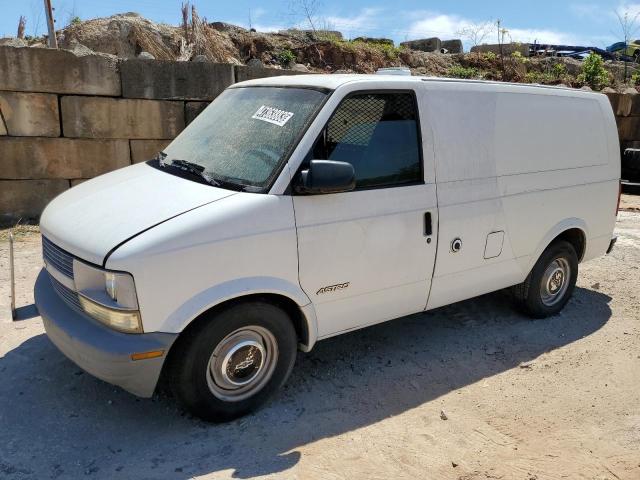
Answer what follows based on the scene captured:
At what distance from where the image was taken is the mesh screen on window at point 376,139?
12.0ft

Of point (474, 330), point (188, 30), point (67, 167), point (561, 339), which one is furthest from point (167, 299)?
point (188, 30)

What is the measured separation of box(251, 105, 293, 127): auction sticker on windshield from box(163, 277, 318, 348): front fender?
1.03 metres

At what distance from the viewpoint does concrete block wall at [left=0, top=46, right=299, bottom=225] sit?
7375 millimetres

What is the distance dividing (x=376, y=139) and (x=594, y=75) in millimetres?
14353

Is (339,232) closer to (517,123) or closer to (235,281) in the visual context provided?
(235,281)

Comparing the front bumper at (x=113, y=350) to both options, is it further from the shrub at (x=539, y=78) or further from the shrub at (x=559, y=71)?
the shrub at (x=559, y=71)

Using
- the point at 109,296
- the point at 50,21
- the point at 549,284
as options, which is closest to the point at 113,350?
the point at 109,296

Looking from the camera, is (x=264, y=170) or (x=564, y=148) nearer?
(x=264, y=170)

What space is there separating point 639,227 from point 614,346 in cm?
492

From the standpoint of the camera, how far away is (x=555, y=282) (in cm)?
542

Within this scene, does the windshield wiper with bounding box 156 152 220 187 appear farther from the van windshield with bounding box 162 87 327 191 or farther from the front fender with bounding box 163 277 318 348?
the front fender with bounding box 163 277 318 348

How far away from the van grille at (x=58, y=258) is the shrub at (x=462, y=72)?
39.3 ft

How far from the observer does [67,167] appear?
308 inches

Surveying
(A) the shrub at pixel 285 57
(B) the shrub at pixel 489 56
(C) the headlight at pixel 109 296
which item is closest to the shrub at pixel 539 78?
(B) the shrub at pixel 489 56
